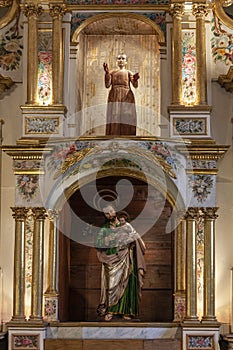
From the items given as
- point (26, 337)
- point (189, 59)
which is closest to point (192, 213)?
point (189, 59)

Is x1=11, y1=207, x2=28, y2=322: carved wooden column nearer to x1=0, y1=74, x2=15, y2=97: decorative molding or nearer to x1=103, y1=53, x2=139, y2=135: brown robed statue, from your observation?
x1=103, y1=53, x2=139, y2=135: brown robed statue

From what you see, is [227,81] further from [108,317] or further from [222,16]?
[108,317]

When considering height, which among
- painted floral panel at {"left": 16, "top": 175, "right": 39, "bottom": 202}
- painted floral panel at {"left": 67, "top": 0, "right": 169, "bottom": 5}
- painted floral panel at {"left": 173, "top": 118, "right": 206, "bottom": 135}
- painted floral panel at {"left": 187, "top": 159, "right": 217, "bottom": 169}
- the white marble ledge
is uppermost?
painted floral panel at {"left": 67, "top": 0, "right": 169, "bottom": 5}

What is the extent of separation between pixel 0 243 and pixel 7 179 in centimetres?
92

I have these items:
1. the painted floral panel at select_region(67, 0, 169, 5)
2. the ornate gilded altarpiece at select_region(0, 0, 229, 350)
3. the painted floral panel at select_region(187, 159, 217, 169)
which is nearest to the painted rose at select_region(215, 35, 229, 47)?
the ornate gilded altarpiece at select_region(0, 0, 229, 350)

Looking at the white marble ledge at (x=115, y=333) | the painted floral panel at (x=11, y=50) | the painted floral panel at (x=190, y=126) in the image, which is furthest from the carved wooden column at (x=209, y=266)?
the painted floral panel at (x=11, y=50)

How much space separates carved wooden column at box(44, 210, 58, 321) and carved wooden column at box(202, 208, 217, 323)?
79.3 inches

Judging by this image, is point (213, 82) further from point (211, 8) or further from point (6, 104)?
point (6, 104)

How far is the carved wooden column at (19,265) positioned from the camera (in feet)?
44.6

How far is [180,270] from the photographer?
13.8 metres

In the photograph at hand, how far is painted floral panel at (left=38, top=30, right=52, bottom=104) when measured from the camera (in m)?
14.3

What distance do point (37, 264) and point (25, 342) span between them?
1.04 metres

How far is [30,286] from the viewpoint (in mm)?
13672

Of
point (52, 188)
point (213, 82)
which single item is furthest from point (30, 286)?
point (213, 82)
